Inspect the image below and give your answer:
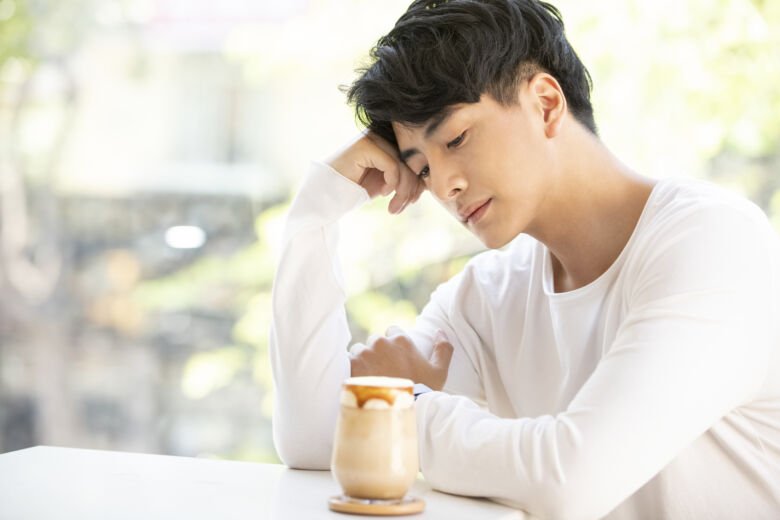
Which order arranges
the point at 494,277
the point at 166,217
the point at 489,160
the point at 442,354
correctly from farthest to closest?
the point at 166,217 < the point at 494,277 < the point at 442,354 < the point at 489,160

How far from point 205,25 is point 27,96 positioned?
831 millimetres

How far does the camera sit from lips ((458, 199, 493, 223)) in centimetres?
136

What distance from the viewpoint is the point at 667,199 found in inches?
48.4

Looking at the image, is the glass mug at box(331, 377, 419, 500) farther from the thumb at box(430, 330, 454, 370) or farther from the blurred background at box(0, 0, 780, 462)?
the blurred background at box(0, 0, 780, 462)

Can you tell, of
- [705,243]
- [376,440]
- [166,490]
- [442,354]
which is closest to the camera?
[376,440]

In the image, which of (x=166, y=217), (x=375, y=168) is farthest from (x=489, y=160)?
(x=166, y=217)

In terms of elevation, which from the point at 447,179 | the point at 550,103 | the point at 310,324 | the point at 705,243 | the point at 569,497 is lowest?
the point at 569,497

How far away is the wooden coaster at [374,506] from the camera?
2.83ft

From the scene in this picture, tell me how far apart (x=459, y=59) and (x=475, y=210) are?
9.5 inches

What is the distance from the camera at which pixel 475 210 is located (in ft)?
4.50

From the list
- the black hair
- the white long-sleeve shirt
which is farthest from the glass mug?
the black hair

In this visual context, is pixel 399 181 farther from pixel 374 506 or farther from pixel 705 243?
pixel 374 506

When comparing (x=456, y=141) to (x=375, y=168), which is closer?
(x=456, y=141)

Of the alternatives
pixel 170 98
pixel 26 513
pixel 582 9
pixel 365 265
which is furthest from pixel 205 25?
pixel 26 513
